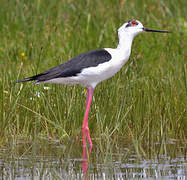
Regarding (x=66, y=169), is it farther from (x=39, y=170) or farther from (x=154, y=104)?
(x=154, y=104)

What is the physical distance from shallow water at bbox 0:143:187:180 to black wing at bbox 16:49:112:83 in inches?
30.3

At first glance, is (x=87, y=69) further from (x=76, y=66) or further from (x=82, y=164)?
(x=82, y=164)

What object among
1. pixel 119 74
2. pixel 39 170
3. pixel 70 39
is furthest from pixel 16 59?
pixel 39 170

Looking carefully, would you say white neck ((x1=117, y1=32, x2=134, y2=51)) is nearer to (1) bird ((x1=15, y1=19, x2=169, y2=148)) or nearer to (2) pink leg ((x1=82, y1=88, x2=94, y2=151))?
(1) bird ((x1=15, y1=19, x2=169, y2=148))

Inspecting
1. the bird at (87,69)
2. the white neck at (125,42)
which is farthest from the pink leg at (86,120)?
the white neck at (125,42)

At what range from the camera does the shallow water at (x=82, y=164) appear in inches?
179

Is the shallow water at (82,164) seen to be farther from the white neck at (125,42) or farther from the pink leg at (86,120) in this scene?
the white neck at (125,42)

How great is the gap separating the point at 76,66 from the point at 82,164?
1356mm

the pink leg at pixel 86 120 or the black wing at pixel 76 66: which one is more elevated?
the black wing at pixel 76 66

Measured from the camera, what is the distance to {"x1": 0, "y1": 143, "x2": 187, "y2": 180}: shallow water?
4.54 metres

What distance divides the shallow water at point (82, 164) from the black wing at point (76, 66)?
0.77 metres

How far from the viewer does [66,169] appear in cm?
475

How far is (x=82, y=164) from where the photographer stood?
4969mm

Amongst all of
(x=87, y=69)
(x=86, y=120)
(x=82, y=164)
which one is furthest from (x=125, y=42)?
(x=82, y=164)
